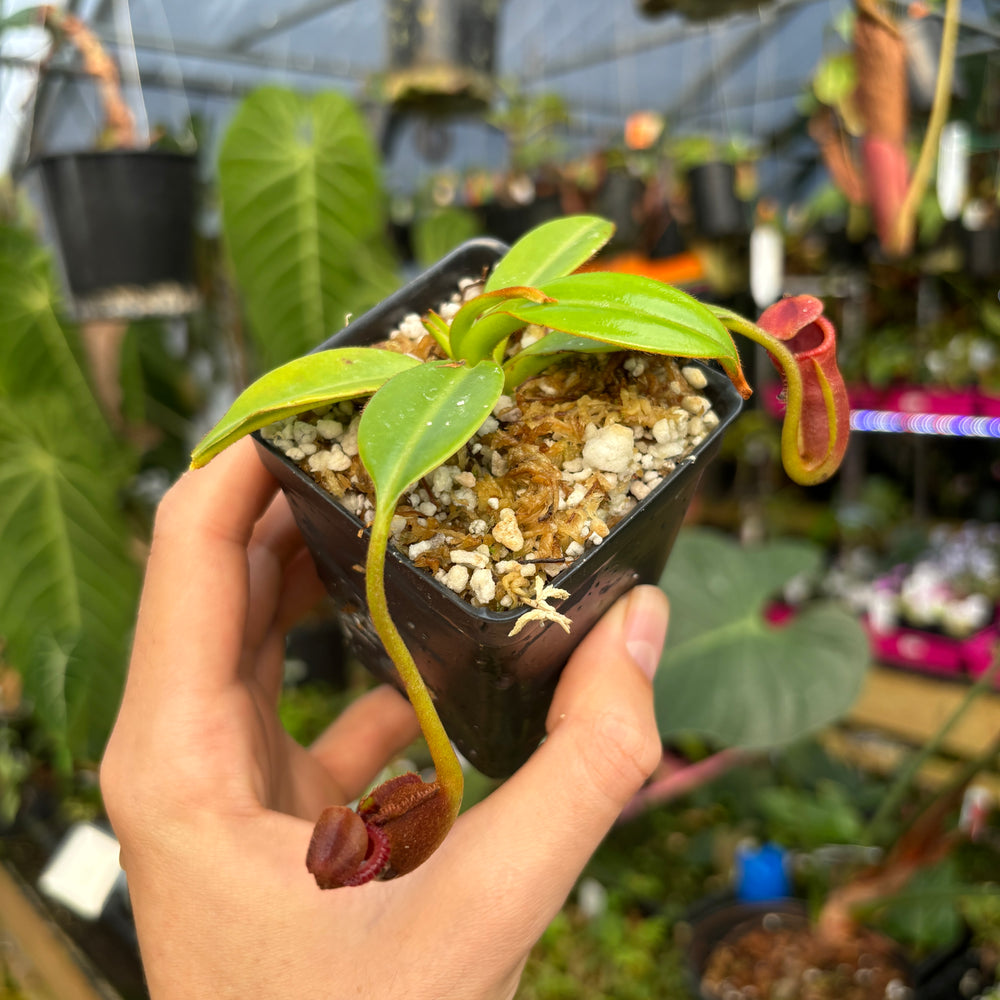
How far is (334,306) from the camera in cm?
128

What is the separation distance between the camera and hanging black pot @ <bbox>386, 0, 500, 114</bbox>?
5.43ft

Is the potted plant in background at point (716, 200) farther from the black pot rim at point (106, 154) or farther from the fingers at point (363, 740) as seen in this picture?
the fingers at point (363, 740)

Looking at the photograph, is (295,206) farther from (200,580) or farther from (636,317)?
(636,317)

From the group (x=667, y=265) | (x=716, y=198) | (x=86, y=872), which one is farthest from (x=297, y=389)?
(x=667, y=265)

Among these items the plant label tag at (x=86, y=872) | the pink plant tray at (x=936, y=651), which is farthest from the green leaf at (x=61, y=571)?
the pink plant tray at (x=936, y=651)

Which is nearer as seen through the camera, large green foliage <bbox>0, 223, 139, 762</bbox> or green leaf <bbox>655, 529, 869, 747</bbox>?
green leaf <bbox>655, 529, 869, 747</bbox>

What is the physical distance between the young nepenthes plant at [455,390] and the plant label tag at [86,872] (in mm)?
947

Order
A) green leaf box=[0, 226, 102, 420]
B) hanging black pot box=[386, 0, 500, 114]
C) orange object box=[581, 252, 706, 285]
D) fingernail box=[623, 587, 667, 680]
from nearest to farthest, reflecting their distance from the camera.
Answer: fingernail box=[623, 587, 667, 680]
green leaf box=[0, 226, 102, 420]
hanging black pot box=[386, 0, 500, 114]
orange object box=[581, 252, 706, 285]

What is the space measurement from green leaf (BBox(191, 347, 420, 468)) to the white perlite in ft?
0.18

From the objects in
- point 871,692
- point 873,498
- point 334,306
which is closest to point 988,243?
point 873,498

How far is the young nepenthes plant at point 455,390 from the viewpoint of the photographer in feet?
1.04

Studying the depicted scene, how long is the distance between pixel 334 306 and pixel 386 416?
1.00 m

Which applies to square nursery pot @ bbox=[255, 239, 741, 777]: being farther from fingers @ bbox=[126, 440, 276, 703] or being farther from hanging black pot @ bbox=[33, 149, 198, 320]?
hanging black pot @ bbox=[33, 149, 198, 320]

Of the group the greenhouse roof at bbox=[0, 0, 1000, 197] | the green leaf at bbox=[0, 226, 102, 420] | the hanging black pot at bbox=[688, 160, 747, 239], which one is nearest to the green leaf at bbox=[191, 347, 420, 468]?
the green leaf at bbox=[0, 226, 102, 420]
